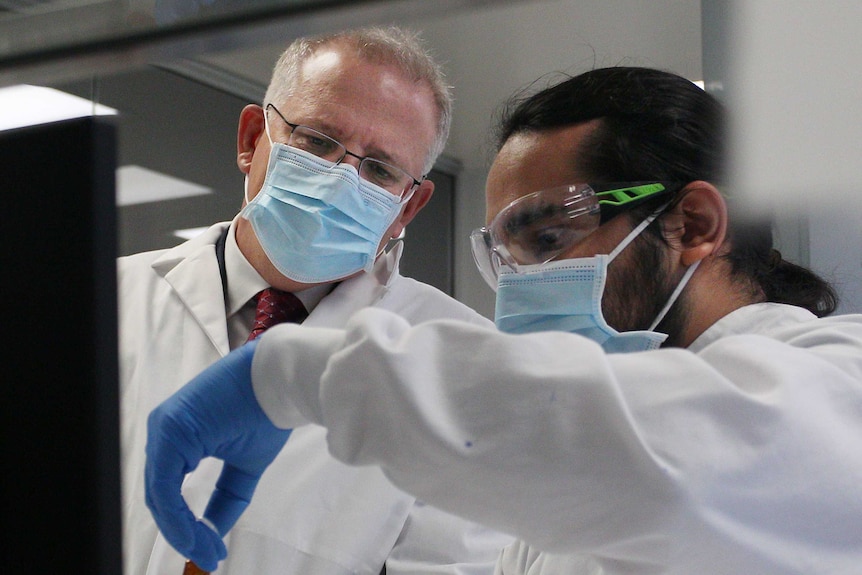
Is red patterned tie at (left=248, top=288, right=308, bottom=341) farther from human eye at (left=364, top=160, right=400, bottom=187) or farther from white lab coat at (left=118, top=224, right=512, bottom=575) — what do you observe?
human eye at (left=364, top=160, right=400, bottom=187)

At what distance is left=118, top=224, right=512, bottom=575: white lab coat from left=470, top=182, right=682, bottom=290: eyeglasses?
480 millimetres

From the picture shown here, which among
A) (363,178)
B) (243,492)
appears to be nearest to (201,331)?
(363,178)

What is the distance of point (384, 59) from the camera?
1754 millimetres

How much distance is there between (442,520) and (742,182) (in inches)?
26.9

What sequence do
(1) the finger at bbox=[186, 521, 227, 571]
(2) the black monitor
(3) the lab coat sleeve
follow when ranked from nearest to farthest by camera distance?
(2) the black monitor
(3) the lab coat sleeve
(1) the finger at bbox=[186, 521, 227, 571]

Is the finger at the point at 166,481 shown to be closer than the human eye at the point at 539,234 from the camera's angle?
Yes

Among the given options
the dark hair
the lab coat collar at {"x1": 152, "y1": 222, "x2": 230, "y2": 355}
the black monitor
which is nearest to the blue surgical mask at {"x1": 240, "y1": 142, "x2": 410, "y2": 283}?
the lab coat collar at {"x1": 152, "y1": 222, "x2": 230, "y2": 355}

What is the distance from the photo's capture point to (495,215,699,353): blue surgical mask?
113cm

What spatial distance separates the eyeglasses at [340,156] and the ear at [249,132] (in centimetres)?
10

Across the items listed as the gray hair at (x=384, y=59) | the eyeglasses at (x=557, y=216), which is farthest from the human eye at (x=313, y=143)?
the eyeglasses at (x=557, y=216)

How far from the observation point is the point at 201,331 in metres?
1.61

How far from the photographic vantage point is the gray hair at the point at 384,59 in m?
1.75

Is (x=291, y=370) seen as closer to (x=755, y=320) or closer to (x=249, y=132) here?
(x=755, y=320)

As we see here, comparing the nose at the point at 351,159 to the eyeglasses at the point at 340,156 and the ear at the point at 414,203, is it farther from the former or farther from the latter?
the ear at the point at 414,203
